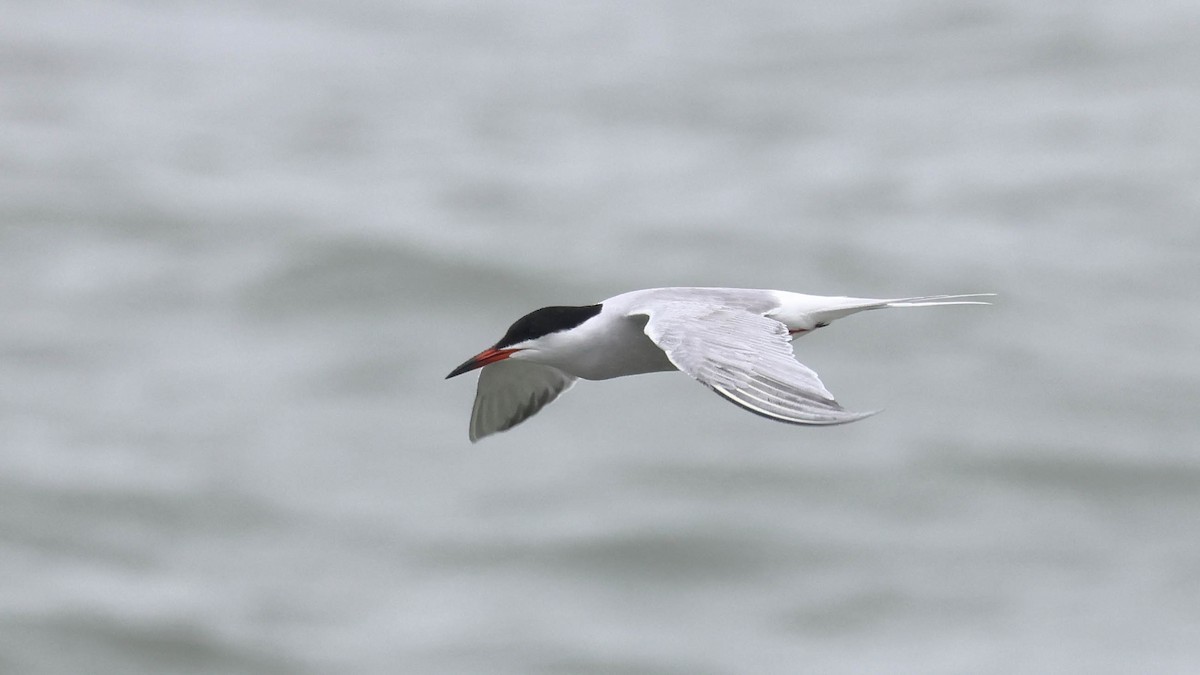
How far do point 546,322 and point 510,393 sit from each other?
1.19 m

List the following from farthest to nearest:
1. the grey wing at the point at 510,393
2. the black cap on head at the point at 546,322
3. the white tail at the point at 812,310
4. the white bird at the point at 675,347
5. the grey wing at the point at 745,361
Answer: the grey wing at the point at 510,393
the black cap on head at the point at 546,322
the white tail at the point at 812,310
the white bird at the point at 675,347
the grey wing at the point at 745,361

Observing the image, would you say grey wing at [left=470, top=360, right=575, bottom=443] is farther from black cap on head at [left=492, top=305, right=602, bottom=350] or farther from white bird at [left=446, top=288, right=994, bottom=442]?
black cap on head at [left=492, top=305, right=602, bottom=350]

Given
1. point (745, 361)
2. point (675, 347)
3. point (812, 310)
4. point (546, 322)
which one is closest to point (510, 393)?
point (546, 322)

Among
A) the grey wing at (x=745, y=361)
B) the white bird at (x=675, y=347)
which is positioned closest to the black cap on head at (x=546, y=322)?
the white bird at (x=675, y=347)

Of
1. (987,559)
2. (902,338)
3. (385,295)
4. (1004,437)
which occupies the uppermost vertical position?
(385,295)

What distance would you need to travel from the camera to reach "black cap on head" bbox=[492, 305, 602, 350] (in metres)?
6.96

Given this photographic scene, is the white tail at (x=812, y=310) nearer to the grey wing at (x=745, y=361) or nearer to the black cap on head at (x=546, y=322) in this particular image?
the grey wing at (x=745, y=361)

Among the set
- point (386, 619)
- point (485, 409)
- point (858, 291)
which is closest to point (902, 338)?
point (858, 291)

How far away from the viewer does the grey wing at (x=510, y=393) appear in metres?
8.06

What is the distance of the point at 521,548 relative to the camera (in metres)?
25.7

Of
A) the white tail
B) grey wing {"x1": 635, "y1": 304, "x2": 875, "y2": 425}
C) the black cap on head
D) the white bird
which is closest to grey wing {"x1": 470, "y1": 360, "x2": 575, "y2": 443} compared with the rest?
the white bird

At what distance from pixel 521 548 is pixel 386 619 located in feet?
7.61

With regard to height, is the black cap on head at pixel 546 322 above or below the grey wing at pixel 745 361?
above

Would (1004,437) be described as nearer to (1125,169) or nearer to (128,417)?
(1125,169)
